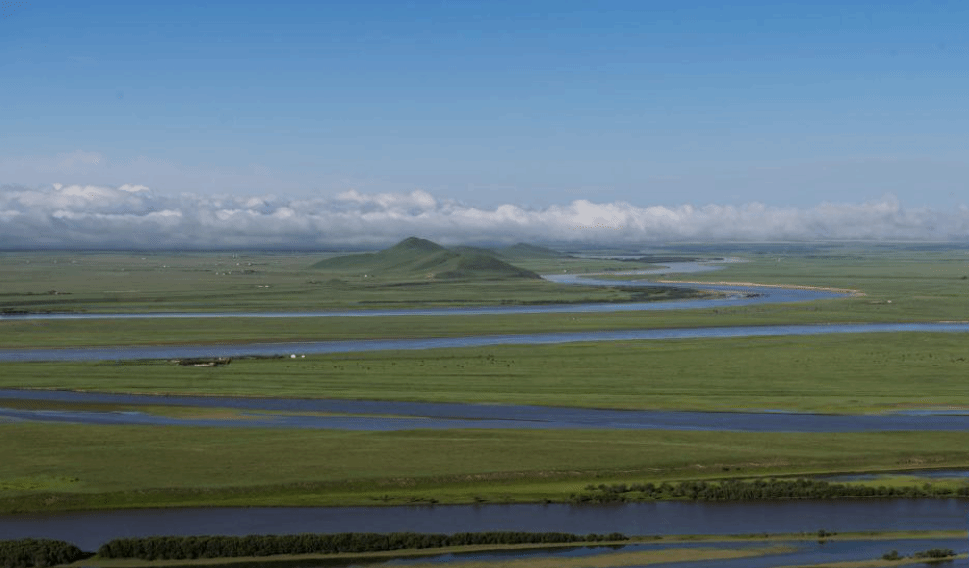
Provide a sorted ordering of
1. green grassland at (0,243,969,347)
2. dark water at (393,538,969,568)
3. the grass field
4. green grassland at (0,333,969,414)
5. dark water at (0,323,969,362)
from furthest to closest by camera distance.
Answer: green grassland at (0,243,969,347) → dark water at (0,323,969,362) → green grassland at (0,333,969,414) → the grass field → dark water at (393,538,969,568)

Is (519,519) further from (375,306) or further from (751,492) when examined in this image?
(375,306)

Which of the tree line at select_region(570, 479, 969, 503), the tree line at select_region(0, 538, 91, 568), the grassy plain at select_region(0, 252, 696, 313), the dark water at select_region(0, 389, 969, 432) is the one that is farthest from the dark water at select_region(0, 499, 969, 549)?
the grassy plain at select_region(0, 252, 696, 313)

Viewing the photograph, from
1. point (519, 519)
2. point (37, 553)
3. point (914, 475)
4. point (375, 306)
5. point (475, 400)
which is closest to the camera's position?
point (37, 553)

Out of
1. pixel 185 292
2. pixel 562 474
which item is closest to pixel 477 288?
pixel 185 292

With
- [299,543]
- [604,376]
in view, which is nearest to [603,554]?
[299,543]

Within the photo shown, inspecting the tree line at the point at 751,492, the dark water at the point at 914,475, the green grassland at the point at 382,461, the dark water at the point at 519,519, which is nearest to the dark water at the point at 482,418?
the green grassland at the point at 382,461

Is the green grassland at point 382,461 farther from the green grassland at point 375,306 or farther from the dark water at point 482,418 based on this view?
the green grassland at point 375,306

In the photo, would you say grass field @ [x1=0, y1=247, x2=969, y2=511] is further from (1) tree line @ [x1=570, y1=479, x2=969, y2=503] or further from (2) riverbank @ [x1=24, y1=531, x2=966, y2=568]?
(2) riverbank @ [x1=24, y1=531, x2=966, y2=568]
